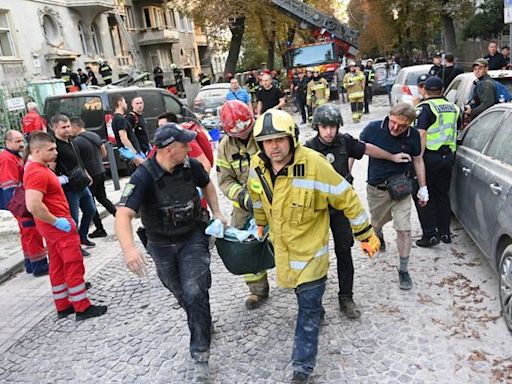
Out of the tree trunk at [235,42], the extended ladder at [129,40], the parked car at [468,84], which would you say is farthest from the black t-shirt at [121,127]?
the extended ladder at [129,40]

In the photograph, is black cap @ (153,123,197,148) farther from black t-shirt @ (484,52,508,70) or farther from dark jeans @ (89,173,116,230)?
black t-shirt @ (484,52,508,70)

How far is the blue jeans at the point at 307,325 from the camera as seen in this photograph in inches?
120

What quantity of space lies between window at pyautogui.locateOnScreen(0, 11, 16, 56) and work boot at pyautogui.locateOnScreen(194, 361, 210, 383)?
68.1 feet

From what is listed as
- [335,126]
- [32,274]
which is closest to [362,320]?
[335,126]

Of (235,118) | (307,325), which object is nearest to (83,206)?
(235,118)

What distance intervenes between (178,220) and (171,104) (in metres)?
8.62

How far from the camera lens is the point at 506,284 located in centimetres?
355

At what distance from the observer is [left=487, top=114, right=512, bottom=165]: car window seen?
3993mm

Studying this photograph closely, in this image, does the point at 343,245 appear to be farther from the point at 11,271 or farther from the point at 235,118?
the point at 11,271

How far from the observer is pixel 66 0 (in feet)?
80.5

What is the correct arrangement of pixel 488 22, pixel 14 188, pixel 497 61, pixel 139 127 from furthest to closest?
pixel 488 22 < pixel 497 61 < pixel 139 127 < pixel 14 188

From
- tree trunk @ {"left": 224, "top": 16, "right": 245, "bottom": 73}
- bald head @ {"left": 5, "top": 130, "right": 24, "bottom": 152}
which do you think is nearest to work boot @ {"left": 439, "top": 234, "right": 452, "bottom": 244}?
bald head @ {"left": 5, "top": 130, "right": 24, "bottom": 152}

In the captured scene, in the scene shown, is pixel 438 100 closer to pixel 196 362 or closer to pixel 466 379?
pixel 466 379

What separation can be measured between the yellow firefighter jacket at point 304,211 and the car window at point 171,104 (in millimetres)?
8546
